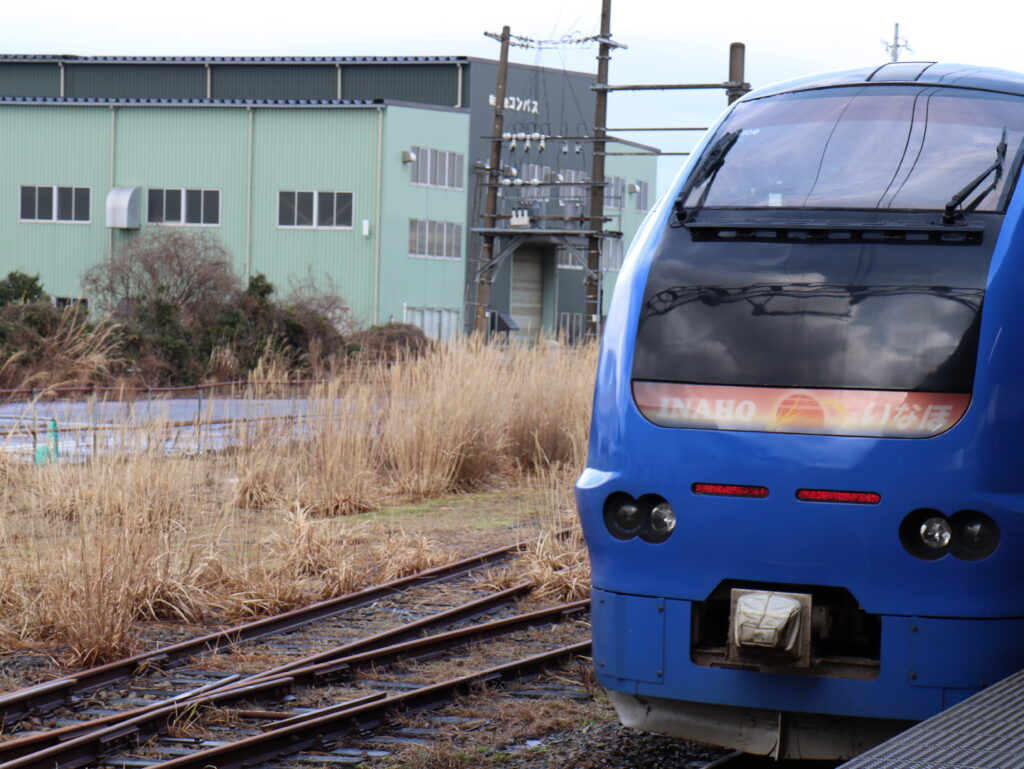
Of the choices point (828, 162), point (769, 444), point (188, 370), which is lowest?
point (188, 370)

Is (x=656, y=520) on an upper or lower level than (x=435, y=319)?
upper

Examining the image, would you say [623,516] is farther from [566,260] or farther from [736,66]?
[566,260]

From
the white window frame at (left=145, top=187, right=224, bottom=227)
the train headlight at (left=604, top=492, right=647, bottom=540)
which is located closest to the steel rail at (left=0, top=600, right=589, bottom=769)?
the train headlight at (left=604, top=492, right=647, bottom=540)

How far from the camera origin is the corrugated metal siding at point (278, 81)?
2029 inches

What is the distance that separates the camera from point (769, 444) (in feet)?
14.5

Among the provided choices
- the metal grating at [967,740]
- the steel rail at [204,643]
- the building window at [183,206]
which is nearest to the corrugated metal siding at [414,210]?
the building window at [183,206]

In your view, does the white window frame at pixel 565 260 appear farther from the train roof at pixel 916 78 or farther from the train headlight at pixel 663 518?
the train headlight at pixel 663 518

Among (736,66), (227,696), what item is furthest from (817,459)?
(736,66)

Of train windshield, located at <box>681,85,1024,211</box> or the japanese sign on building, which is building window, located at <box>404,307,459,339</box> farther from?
train windshield, located at <box>681,85,1024,211</box>

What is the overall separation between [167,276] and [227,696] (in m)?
25.3

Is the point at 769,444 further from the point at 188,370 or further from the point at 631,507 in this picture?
the point at 188,370

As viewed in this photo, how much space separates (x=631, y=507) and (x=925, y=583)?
92cm

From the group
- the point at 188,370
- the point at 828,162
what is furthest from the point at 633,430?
the point at 188,370

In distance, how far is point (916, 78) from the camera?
533 centimetres
